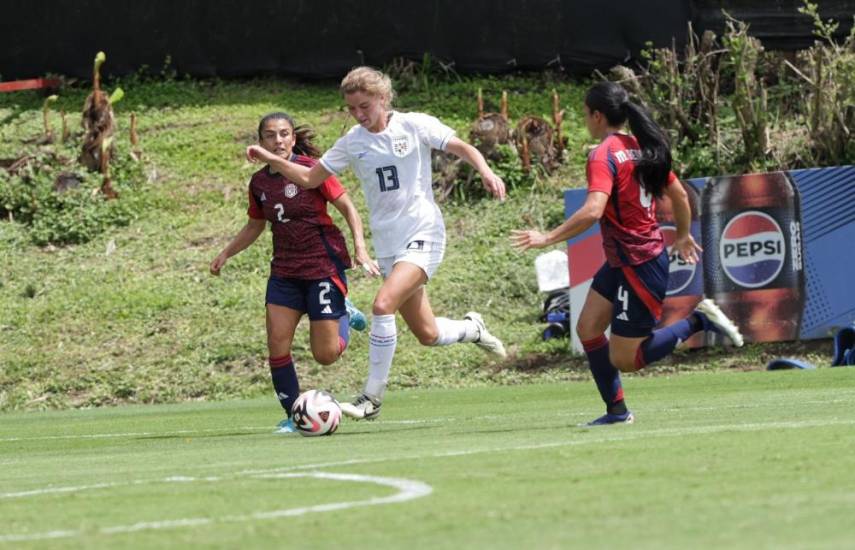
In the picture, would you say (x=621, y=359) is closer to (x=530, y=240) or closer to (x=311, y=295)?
(x=530, y=240)

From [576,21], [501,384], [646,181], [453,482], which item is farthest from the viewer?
[576,21]

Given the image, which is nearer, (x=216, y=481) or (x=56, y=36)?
(x=216, y=481)

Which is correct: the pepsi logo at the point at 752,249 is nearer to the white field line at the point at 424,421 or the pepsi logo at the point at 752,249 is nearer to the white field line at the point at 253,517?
the white field line at the point at 424,421

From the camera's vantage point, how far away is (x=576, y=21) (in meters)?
24.1

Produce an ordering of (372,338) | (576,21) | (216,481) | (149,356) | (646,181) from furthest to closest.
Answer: (576,21)
(149,356)
(372,338)
(646,181)
(216,481)

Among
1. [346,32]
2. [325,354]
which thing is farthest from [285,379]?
[346,32]

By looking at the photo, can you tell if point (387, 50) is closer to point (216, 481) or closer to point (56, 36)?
point (56, 36)

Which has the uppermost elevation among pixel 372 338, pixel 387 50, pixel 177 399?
pixel 387 50

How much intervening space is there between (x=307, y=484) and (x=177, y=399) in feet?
39.1

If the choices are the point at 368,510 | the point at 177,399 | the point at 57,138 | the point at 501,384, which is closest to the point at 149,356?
the point at 177,399

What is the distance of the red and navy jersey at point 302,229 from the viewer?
10.7m

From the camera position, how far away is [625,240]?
30.0 feet

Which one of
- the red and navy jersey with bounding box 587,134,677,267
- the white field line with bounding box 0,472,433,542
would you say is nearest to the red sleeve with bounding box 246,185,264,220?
the red and navy jersey with bounding box 587,134,677,267

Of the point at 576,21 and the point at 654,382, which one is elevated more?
the point at 576,21
